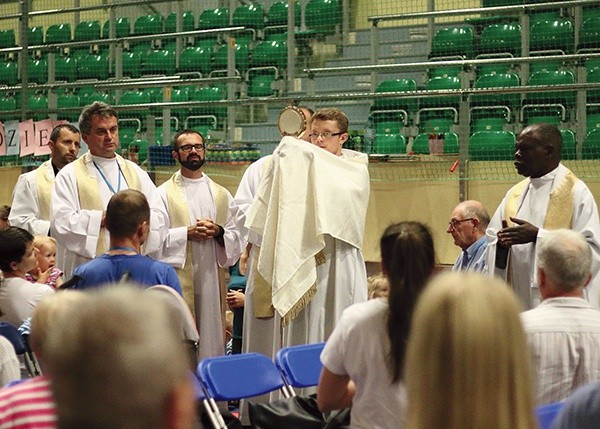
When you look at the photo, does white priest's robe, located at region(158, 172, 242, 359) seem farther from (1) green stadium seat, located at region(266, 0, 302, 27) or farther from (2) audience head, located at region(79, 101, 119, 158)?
(1) green stadium seat, located at region(266, 0, 302, 27)

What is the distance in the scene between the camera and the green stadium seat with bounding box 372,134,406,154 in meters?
10.1

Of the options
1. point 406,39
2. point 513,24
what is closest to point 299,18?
point 406,39

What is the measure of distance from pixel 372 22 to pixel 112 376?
1117 cm

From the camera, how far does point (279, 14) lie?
14031mm

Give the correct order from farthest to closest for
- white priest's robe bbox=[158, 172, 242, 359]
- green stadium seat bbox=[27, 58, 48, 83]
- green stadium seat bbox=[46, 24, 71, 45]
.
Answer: green stadium seat bbox=[46, 24, 71, 45] → green stadium seat bbox=[27, 58, 48, 83] → white priest's robe bbox=[158, 172, 242, 359]

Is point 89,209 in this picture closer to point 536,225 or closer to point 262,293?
point 262,293

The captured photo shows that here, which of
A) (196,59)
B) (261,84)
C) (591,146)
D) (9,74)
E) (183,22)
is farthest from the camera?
(183,22)

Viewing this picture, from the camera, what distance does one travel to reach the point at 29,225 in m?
7.14

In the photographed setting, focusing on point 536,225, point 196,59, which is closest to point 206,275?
point 536,225

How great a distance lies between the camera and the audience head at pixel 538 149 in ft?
19.5

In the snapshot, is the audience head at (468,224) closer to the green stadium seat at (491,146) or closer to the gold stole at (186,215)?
the gold stole at (186,215)

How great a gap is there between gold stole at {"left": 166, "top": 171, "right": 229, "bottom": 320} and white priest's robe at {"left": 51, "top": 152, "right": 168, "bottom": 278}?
1.22ft

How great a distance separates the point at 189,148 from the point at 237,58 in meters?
6.36

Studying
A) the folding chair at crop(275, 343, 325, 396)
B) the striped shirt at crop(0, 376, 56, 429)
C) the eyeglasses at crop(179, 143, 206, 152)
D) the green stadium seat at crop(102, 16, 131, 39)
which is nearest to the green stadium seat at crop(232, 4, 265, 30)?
the green stadium seat at crop(102, 16, 131, 39)
